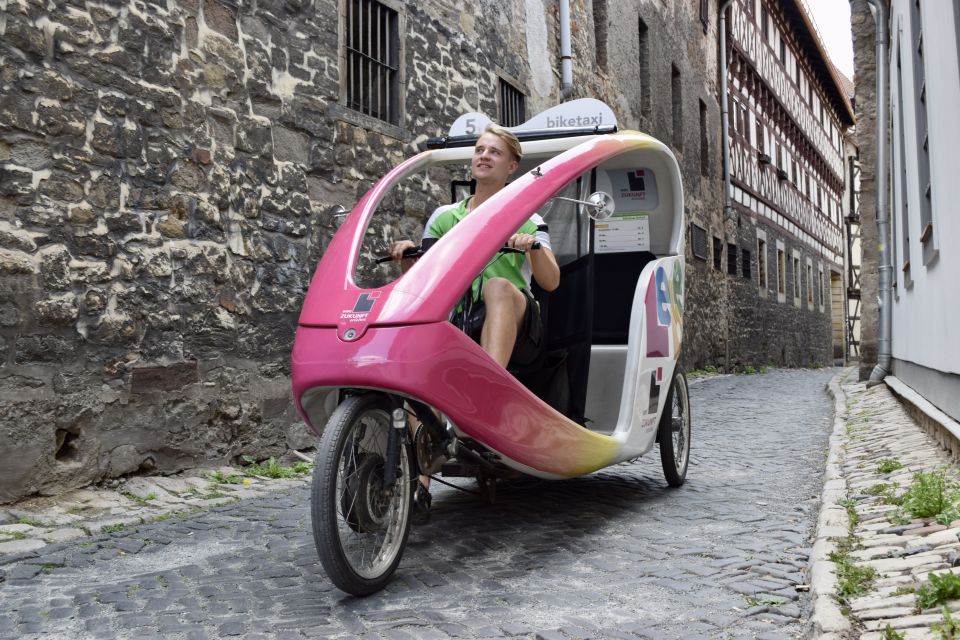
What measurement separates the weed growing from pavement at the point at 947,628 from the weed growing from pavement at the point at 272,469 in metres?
4.49

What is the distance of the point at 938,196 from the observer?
625 cm

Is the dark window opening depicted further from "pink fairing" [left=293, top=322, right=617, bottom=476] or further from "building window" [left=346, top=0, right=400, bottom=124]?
"pink fairing" [left=293, top=322, right=617, bottom=476]

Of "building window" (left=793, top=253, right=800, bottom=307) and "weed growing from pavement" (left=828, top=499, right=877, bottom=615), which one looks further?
"building window" (left=793, top=253, right=800, bottom=307)

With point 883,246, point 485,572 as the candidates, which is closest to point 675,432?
point 485,572

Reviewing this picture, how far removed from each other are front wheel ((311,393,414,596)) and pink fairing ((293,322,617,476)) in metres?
0.14

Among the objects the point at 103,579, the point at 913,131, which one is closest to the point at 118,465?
the point at 103,579

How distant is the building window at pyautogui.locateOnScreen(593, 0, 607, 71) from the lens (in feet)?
48.7

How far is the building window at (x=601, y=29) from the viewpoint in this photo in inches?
584

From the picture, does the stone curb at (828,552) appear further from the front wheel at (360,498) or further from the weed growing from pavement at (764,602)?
the front wheel at (360,498)

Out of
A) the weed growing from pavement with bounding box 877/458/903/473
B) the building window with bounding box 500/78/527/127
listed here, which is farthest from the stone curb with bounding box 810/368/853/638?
the building window with bounding box 500/78/527/127

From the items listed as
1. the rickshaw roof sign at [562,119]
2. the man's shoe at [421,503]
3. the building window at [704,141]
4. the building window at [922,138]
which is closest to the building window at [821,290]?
the building window at [704,141]

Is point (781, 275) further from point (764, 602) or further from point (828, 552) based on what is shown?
point (764, 602)

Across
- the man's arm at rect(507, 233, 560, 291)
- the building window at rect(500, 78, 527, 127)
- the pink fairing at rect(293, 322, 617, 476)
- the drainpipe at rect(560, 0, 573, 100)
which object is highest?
the drainpipe at rect(560, 0, 573, 100)

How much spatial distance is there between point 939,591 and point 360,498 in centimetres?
177
